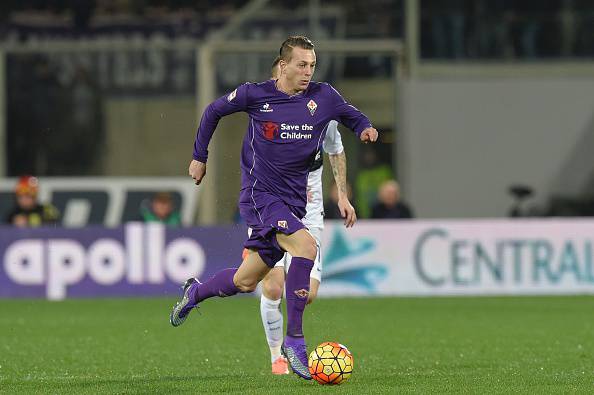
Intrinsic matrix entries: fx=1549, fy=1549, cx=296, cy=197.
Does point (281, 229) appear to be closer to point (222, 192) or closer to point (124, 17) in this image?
point (222, 192)

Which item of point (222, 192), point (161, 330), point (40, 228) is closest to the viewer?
point (161, 330)

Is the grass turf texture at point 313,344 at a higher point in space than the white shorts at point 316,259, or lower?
lower

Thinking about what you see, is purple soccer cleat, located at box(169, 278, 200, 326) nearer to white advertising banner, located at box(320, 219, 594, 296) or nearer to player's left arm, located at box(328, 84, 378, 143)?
player's left arm, located at box(328, 84, 378, 143)

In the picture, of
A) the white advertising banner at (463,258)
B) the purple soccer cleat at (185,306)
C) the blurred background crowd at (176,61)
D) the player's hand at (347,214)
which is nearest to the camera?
the player's hand at (347,214)

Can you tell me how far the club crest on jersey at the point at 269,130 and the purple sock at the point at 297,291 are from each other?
0.76 meters

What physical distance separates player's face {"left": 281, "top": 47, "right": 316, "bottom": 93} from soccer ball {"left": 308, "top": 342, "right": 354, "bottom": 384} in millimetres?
1582

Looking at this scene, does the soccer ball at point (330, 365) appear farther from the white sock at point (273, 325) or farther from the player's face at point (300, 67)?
the player's face at point (300, 67)

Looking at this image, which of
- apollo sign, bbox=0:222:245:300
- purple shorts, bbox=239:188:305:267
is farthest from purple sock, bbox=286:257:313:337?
apollo sign, bbox=0:222:245:300

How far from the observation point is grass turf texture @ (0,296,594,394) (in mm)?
9258

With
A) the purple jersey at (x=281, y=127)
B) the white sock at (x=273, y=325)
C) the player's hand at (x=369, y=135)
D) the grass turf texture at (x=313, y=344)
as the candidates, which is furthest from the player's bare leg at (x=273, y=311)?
the player's hand at (x=369, y=135)

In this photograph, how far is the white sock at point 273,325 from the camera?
10.1m

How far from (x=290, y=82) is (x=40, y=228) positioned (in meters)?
9.87

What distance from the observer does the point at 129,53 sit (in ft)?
81.8

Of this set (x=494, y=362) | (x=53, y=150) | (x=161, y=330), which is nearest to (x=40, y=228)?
(x=161, y=330)
